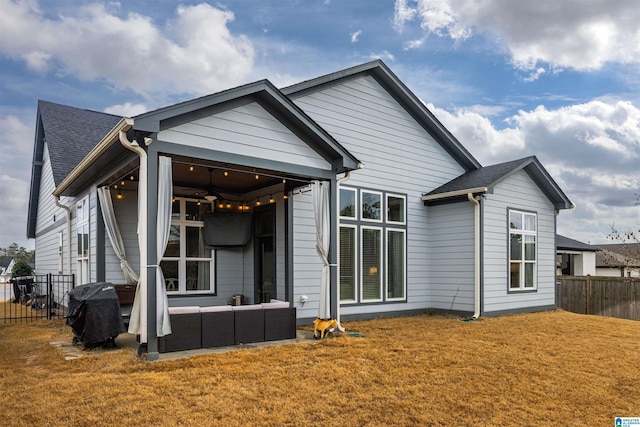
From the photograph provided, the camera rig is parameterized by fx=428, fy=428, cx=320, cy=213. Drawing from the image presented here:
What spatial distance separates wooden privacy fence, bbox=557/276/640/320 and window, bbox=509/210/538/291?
227 centimetres

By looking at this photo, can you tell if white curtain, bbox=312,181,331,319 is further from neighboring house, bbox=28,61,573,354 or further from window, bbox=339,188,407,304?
window, bbox=339,188,407,304

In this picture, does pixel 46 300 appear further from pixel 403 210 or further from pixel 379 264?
pixel 403 210

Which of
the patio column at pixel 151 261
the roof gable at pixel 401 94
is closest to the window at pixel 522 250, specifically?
the roof gable at pixel 401 94

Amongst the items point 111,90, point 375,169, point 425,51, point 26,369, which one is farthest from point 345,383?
point 111,90

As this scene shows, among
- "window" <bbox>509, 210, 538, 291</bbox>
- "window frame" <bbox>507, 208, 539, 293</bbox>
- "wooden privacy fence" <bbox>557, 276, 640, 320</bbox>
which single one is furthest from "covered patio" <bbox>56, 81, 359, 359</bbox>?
"wooden privacy fence" <bbox>557, 276, 640, 320</bbox>

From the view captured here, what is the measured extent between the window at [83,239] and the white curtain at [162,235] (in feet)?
12.8

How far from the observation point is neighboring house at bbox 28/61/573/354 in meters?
5.88

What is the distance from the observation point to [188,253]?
28.4 ft

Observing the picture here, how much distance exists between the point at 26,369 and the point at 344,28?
31.0ft

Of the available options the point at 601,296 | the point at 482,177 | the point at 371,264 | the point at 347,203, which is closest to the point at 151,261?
the point at 347,203

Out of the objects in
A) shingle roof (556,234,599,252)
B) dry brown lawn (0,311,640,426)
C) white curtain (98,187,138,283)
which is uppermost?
white curtain (98,187,138,283)

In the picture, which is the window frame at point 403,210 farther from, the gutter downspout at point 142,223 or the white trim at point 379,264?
the gutter downspout at point 142,223

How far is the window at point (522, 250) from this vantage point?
33.3ft

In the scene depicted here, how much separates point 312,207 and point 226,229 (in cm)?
194
